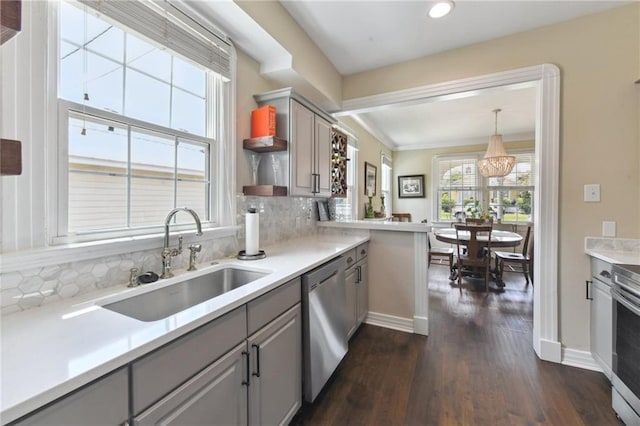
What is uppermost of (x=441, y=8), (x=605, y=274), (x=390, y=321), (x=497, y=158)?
(x=441, y=8)

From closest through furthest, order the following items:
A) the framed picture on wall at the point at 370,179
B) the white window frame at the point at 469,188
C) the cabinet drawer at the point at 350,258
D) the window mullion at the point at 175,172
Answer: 1. the window mullion at the point at 175,172
2. the cabinet drawer at the point at 350,258
3. the framed picture on wall at the point at 370,179
4. the white window frame at the point at 469,188

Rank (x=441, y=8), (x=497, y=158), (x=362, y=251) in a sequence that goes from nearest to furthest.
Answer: (x=441, y=8) → (x=362, y=251) → (x=497, y=158)

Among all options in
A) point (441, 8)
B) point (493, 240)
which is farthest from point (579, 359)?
point (441, 8)

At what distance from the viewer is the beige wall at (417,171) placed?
645 cm

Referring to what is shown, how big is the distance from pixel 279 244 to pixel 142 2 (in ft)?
6.09

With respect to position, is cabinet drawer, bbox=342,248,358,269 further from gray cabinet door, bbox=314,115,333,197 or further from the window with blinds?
the window with blinds

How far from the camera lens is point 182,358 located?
0.88 m

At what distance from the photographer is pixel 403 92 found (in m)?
2.82

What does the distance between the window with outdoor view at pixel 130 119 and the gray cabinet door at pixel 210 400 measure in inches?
35.1

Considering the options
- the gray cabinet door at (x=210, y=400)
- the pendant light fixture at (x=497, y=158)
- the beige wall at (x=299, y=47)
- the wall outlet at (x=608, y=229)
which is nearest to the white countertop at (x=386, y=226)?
the wall outlet at (x=608, y=229)

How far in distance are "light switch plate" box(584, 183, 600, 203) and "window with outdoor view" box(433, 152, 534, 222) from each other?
3.98 meters

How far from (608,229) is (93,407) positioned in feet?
10.3

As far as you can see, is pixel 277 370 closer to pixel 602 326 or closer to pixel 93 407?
pixel 93 407

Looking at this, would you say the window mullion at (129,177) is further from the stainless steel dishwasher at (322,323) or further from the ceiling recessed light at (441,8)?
the ceiling recessed light at (441,8)
